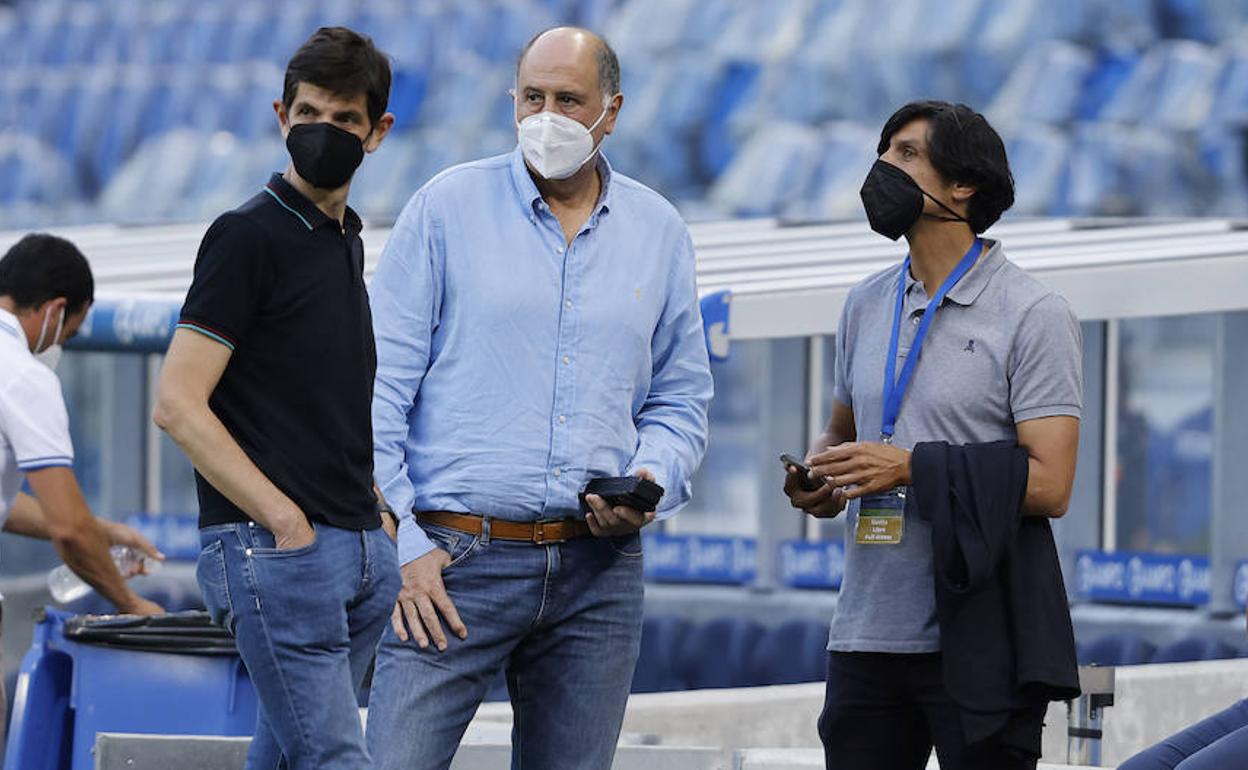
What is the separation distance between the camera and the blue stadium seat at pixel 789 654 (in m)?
11.5

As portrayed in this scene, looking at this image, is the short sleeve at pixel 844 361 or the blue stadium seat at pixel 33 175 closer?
the short sleeve at pixel 844 361

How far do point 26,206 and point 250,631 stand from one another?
41.1ft

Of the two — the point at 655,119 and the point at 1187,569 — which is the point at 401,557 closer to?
the point at 1187,569

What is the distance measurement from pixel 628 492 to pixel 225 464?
528mm

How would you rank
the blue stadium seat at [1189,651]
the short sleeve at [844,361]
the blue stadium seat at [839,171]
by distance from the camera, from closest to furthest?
the short sleeve at [844,361], the blue stadium seat at [1189,651], the blue stadium seat at [839,171]

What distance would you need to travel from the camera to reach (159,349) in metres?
7.40

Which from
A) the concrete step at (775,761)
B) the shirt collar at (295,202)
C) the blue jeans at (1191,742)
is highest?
the shirt collar at (295,202)

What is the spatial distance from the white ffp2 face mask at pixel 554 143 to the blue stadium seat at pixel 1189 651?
7157 mm

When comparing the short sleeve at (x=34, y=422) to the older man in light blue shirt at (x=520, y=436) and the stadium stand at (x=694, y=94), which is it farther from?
the stadium stand at (x=694, y=94)

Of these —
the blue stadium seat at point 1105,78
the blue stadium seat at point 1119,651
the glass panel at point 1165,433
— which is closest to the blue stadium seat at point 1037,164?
the blue stadium seat at point 1105,78

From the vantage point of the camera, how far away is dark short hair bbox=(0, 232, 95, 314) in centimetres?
488

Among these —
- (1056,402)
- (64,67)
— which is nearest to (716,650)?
(64,67)

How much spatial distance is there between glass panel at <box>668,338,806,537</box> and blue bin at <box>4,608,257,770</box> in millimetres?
7996

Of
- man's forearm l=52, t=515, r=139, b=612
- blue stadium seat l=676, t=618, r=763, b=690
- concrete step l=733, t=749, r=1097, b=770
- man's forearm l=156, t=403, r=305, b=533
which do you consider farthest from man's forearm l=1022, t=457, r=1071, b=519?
blue stadium seat l=676, t=618, r=763, b=690
